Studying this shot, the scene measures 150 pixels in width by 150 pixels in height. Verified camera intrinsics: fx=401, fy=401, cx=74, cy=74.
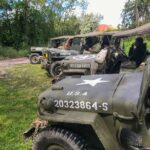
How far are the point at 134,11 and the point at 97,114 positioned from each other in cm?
5537

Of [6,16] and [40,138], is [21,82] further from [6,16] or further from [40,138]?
[6,16]

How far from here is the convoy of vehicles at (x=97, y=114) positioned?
383 centimetres

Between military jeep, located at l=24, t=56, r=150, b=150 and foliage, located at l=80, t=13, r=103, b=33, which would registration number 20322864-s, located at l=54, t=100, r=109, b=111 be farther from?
foliage, located at l=80, t=13, r=103, b=33

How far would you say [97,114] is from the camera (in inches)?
159

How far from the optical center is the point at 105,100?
13.2 feet

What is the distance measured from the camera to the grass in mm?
6645

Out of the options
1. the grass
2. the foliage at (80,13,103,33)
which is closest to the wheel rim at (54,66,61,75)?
the grass

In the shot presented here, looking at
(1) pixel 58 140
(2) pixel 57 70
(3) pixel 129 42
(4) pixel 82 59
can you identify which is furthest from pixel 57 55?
(1) pixel 58 140

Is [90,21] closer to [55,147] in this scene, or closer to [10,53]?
[10,53]

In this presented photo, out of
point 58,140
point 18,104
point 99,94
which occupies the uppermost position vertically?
point 99,94

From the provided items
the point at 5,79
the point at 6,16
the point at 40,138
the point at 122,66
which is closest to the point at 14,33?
the point at 6,16

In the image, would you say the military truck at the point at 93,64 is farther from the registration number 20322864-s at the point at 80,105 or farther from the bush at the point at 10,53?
the bush at the point at 10,53

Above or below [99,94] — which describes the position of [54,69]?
below

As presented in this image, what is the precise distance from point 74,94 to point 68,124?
33cm
